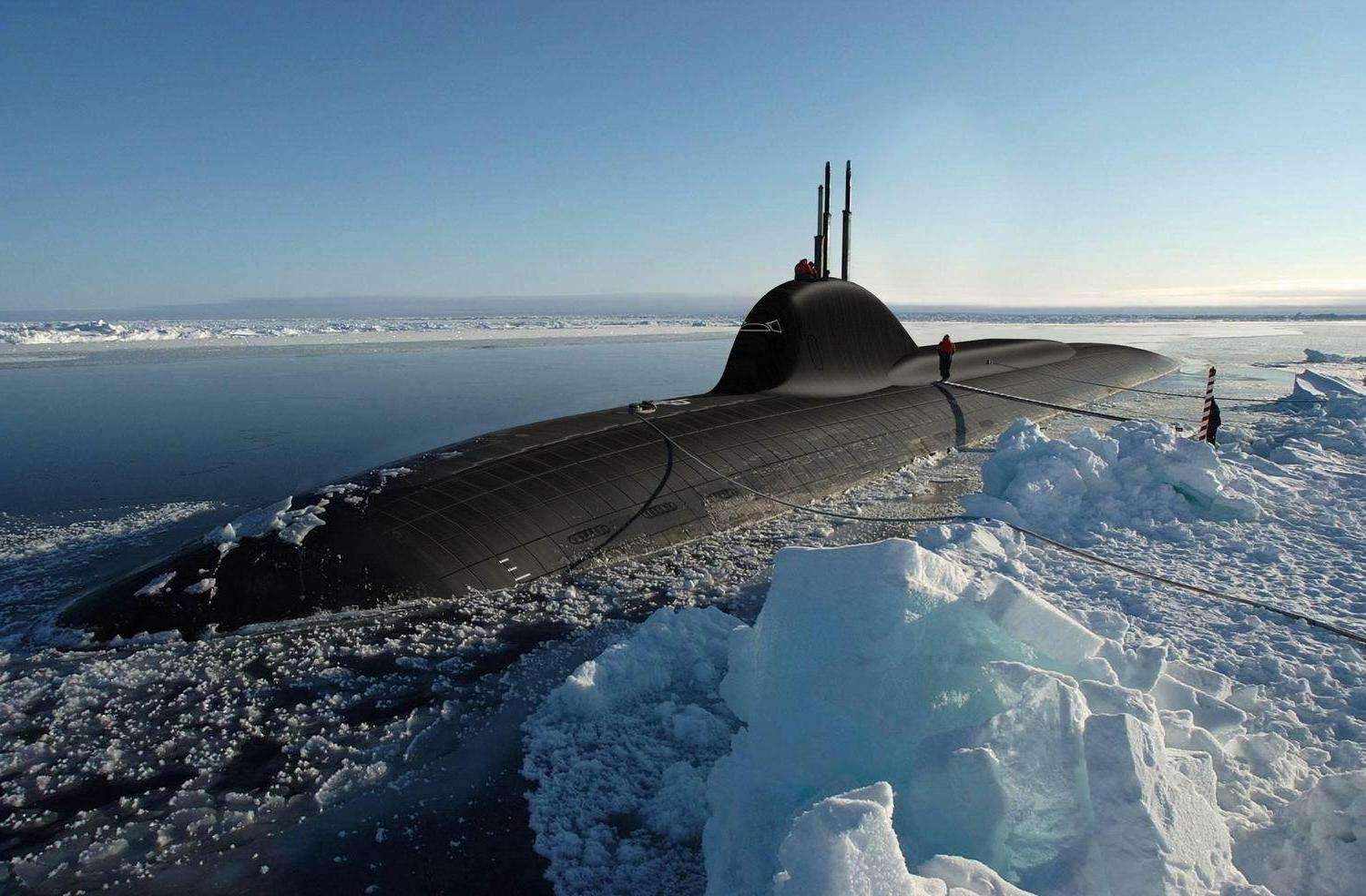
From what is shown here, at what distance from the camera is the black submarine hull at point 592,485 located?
6.37 m

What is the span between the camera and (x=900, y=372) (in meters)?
14.8

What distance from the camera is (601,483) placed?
8.35m

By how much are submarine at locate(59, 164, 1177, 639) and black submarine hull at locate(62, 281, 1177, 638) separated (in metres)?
0.02

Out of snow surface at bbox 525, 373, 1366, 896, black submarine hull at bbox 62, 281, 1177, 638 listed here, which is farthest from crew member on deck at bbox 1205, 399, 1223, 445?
snow surface at bbox 525, 373, 1366, 896

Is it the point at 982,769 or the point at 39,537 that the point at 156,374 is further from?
the point at 982,769

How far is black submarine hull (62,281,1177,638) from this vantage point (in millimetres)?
6367

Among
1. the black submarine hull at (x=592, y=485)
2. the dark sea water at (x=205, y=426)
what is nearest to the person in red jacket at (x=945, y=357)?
the black submarine hull at (x=592, y=485)

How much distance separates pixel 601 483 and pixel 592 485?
0.13 m

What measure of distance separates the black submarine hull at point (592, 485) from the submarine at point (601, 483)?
19mm

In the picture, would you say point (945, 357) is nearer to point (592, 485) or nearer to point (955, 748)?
point (592, 485)

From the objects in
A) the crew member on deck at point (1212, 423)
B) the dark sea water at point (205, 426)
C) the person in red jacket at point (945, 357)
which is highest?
the person in red jacket at point (945, 357)

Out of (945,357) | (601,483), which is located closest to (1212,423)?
(945,357)

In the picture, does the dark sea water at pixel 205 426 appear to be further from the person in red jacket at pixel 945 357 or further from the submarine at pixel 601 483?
the person in red jacket at pixel 945 357

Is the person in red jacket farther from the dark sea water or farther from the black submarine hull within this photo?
the dark sea water
